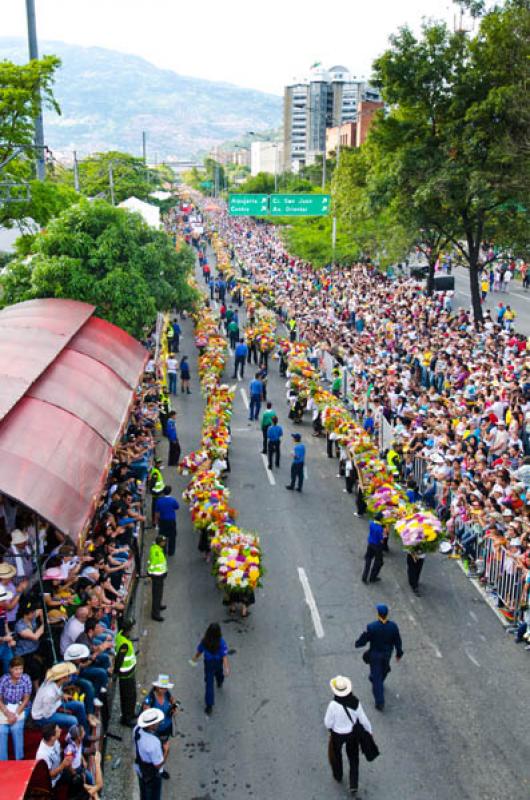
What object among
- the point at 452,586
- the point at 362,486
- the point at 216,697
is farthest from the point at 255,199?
the point at 216,697

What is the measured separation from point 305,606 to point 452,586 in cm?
246

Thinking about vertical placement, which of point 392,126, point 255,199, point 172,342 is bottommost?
point 172,342

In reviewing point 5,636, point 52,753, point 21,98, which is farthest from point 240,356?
point 52,753

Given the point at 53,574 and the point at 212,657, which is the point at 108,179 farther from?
the point at 212,657

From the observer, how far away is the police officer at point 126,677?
27.6ft

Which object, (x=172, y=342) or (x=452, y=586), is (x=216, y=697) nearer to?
(x=452, y=586)

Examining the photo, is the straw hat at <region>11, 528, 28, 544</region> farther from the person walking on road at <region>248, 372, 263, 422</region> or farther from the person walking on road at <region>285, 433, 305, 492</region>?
the person walking on road at <region>248, 372, 263, 422</region>

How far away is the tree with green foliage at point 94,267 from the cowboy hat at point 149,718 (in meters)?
11.0

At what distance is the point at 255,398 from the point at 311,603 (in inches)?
382

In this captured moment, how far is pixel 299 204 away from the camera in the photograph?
3875 centimetres

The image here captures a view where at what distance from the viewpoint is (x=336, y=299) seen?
34.4 m

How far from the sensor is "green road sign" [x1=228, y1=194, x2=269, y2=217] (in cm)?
3909

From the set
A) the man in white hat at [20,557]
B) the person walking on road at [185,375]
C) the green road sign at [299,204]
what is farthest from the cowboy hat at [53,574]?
the green road sign at [299,204]

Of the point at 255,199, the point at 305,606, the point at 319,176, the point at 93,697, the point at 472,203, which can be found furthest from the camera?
the point at 319,176
